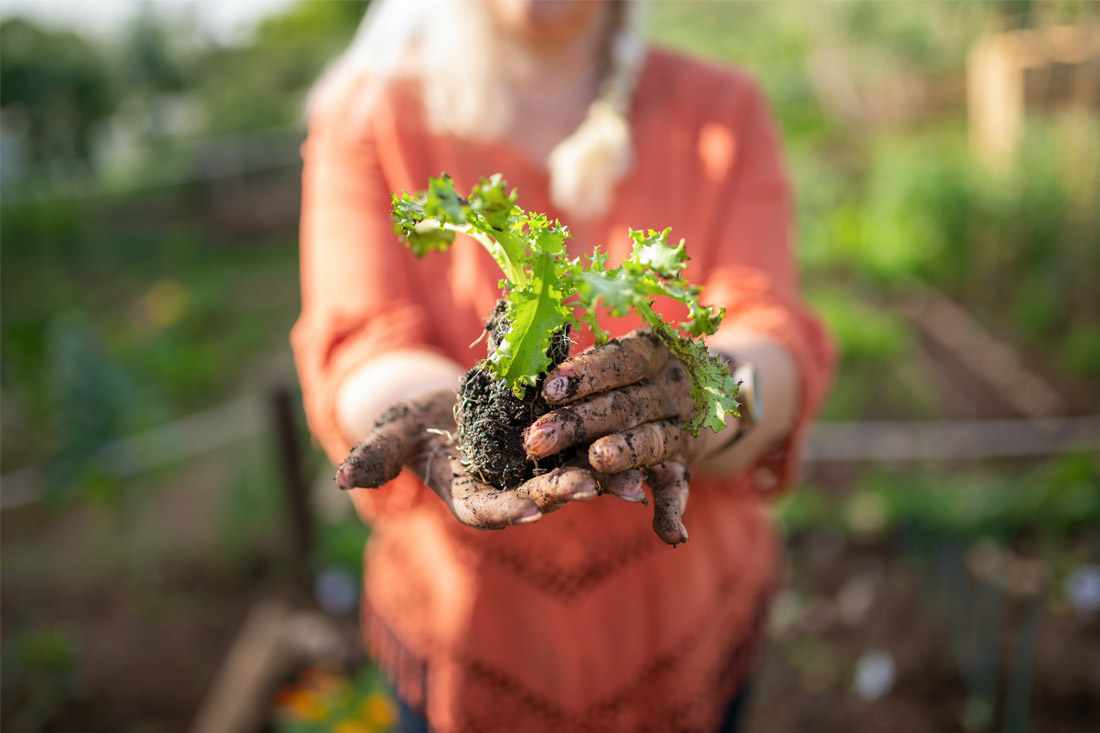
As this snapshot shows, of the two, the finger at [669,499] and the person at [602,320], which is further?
the person at [602,320]

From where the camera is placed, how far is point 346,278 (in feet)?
5.26

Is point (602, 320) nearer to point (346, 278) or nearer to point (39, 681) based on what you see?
point (346, 278)

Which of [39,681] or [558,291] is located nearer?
[558,291]

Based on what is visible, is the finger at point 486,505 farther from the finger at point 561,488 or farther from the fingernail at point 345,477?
the fingernail at point 345,477

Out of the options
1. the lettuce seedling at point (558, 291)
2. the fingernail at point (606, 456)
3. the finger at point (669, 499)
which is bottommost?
the finger at point (669, 499)

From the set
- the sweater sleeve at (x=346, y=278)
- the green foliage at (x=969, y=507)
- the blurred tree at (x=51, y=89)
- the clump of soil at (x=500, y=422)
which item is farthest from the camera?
the blurred tree at (x=51, y=89)

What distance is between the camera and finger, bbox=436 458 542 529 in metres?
0.99

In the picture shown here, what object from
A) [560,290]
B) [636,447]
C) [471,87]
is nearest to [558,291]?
[560,290]

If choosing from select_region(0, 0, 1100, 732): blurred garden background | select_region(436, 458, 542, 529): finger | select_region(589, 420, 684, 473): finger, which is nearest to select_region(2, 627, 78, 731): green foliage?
select_region(0, 0, 1100, 732): blurred garden background

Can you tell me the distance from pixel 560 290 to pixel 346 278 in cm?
74

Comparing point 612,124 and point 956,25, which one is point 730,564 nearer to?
point 612,124

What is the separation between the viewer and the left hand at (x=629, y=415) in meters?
0.98

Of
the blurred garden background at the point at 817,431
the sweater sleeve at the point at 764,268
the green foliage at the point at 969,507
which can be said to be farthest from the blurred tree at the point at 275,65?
the sweater sleeve at the point at 764,268

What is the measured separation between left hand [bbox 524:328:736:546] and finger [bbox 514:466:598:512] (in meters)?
0.02
